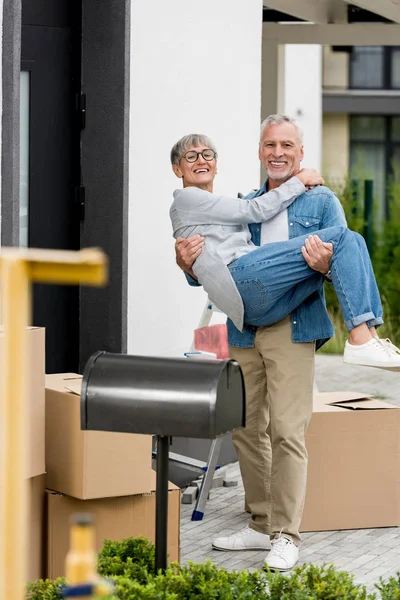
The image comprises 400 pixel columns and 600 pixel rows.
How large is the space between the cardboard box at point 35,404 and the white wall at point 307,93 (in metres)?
17.3

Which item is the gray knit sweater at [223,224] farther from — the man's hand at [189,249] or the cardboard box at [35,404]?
the cardboard box at [35,404]

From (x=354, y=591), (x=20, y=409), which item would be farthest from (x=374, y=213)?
(x=20, y=409)

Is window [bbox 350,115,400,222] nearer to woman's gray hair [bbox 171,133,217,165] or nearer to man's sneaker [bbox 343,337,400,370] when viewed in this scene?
woman's gray hair [bbox 171,133,217,165]

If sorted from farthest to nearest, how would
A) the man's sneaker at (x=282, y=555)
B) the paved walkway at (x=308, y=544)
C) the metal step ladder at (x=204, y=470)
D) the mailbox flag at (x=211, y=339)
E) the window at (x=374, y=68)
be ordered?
the window at (x=374, y=68)
the mailbox flag at (x=211, y=339)
the metal step ladder at (x=204, y=470)
the paved walkway at (x=308, y=544)
the man's sneaker at (x=282, y=555)

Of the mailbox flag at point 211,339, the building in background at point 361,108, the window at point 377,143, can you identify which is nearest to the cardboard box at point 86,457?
the mailbox flag at point 211,339

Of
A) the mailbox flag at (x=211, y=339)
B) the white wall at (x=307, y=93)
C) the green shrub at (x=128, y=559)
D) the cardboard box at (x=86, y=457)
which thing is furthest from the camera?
the white wall at (x=307, y=93)

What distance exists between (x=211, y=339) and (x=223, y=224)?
1432mm

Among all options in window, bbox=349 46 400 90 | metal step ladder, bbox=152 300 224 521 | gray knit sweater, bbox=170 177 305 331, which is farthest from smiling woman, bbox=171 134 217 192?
window, bbox=349 46 400 90

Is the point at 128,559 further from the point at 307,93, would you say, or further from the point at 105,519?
the point at 307,93

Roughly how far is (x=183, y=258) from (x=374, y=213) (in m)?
8.79

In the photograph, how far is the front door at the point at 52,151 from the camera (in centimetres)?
526

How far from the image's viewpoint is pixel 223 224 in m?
4.06

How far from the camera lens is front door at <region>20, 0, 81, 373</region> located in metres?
5.26

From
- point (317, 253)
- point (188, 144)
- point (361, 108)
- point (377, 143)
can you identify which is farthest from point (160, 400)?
point (377, 143)
